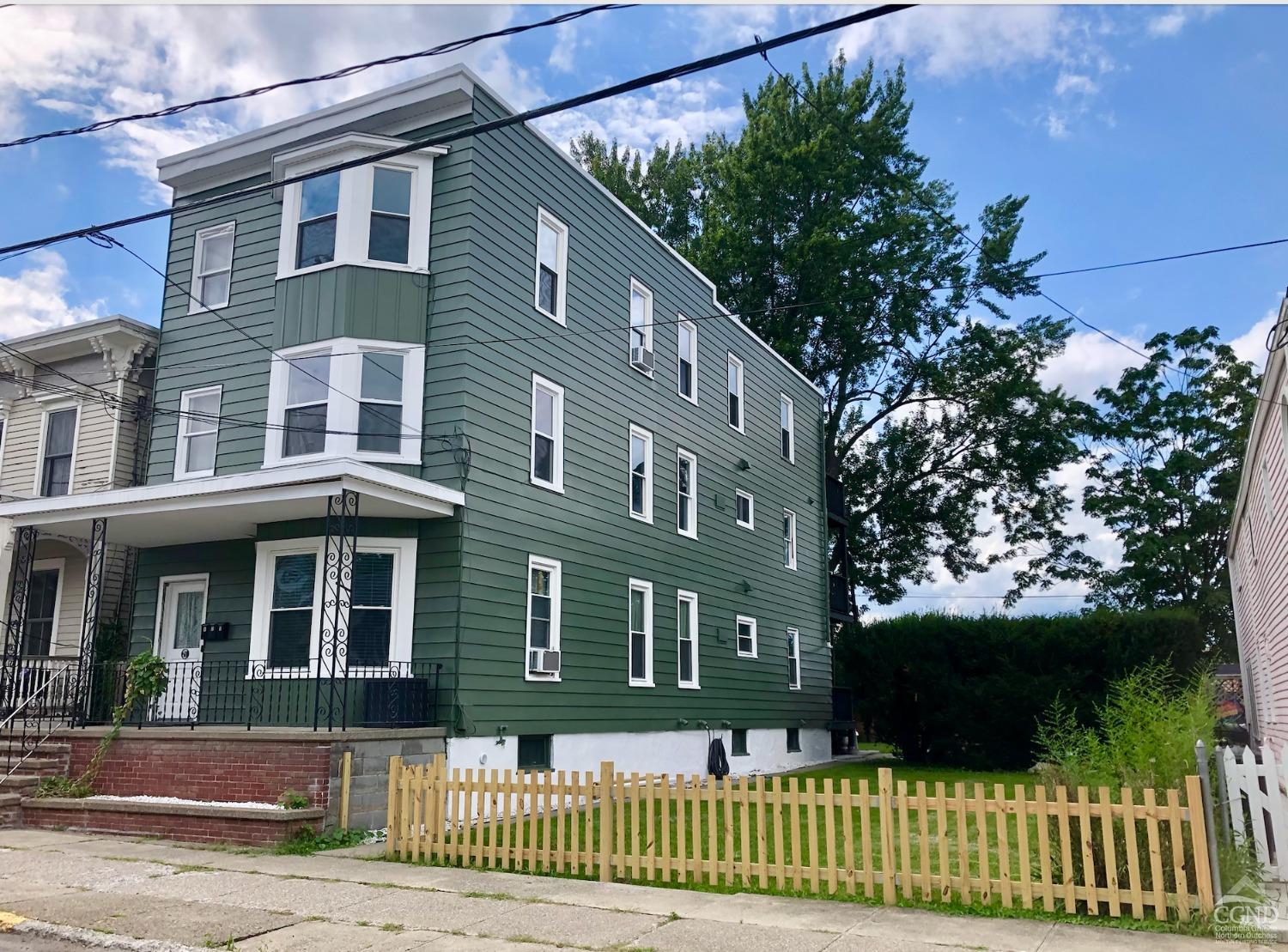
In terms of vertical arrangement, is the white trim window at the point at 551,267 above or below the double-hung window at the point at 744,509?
above

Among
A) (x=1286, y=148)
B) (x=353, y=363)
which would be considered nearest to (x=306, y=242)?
(x=353, y=363)

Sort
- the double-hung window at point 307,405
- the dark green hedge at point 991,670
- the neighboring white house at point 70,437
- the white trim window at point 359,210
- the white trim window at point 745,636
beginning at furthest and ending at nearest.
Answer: the dark green hedge at point 991,670 < the white trim window at point 745,636 < the neighboring white house at point 70,437 < the white trim window at point 359,210 < the double-hung window at point 307,405

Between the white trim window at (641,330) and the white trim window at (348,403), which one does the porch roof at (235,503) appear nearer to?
the white trim window at (348,403)

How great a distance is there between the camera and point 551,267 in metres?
17.0

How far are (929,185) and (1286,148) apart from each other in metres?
25.1

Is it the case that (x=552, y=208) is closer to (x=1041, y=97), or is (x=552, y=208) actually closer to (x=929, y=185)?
(x=1041, y=97)

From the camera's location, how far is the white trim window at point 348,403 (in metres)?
14.3

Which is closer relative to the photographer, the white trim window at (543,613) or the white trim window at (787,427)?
the white trim window at (543,613)

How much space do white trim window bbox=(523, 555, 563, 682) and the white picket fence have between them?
916 centimetres

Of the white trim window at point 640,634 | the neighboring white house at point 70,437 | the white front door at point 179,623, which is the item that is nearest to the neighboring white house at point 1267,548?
the white trim window at point 640,634

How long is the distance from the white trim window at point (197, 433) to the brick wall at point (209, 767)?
437 cm

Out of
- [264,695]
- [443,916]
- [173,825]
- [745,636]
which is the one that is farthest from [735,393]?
[443,916]

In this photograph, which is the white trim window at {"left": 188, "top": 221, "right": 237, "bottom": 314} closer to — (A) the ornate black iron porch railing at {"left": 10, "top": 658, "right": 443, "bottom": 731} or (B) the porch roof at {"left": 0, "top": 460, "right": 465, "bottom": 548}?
(B) the porch roof at {"left": 0, "top": 460, "right": 465, "bottom": 548}

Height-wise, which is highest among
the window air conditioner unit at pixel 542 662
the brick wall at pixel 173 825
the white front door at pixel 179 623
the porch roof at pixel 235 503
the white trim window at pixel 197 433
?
the white trim window at pixel 197 433
